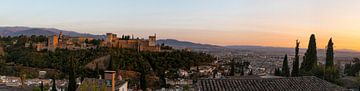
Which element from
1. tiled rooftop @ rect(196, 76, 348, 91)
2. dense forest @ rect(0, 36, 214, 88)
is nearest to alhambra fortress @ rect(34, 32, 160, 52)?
dense forest @ rect(0, 36, 214, 88)

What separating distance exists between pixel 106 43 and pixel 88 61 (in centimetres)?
1414

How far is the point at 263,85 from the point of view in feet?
37.0

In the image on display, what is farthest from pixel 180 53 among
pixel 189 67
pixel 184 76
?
pixel 184 76

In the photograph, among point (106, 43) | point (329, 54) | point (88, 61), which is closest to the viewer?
point (329, 54)

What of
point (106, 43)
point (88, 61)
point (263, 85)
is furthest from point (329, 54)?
point (106, 43)

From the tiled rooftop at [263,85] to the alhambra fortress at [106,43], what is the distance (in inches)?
2514

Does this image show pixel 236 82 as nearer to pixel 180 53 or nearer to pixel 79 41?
pixel 180 53

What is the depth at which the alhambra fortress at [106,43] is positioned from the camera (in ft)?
245

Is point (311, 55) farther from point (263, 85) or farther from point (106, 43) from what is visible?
point (106, 43)

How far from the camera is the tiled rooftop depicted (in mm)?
10789

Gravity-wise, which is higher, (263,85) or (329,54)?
(263,85)

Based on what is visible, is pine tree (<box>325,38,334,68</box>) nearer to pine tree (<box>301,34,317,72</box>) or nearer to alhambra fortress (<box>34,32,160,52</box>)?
pine tree (<box>301,34,317,72</box>)

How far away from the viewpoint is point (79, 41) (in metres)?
77.8

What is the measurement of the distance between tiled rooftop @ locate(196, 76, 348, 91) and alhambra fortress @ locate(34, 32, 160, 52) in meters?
63.8
